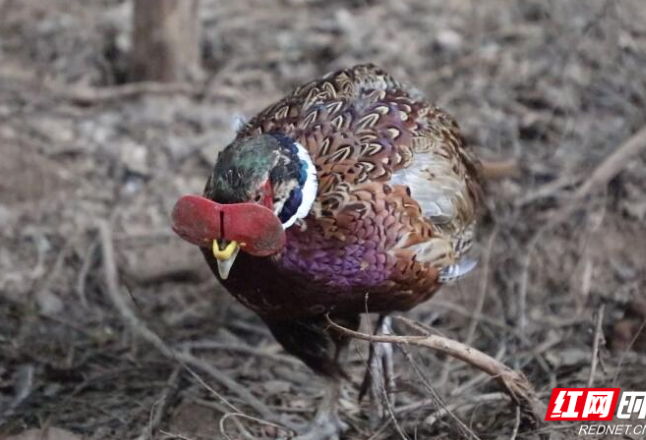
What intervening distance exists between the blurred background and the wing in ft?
1.25

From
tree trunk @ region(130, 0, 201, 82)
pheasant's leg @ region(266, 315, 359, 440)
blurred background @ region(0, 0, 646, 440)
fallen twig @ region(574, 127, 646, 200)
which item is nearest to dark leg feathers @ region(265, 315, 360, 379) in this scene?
pheasant's leg @ region(266, 315, 359, 440)

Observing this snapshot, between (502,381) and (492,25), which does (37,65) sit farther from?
(502,381)

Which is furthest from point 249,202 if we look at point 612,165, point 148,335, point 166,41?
point 166,41

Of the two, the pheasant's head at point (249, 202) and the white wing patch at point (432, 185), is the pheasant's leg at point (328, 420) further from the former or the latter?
the pheasant's head at point (249, 202)

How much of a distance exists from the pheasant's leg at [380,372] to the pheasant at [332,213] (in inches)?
1.3

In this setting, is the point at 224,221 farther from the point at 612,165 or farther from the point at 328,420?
the point at 612,165

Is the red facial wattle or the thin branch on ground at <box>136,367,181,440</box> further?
the thin branch on ground at <box>136,367,181,440</box>

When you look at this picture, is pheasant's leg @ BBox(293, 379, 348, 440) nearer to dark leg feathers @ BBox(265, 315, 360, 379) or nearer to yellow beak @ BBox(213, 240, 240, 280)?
dark leg feathers @ BBox(265, 315, 360, 379)

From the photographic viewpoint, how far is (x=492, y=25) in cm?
631

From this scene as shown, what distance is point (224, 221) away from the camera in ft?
9.25

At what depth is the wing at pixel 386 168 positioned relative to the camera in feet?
10.3

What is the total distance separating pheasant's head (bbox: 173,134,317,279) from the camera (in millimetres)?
2822

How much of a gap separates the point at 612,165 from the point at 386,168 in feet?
6.85

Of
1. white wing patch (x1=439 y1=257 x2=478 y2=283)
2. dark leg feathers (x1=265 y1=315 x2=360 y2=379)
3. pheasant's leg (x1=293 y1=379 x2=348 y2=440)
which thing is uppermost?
white wing patch (x1=439 y1=257 x2=478 y2=283)
